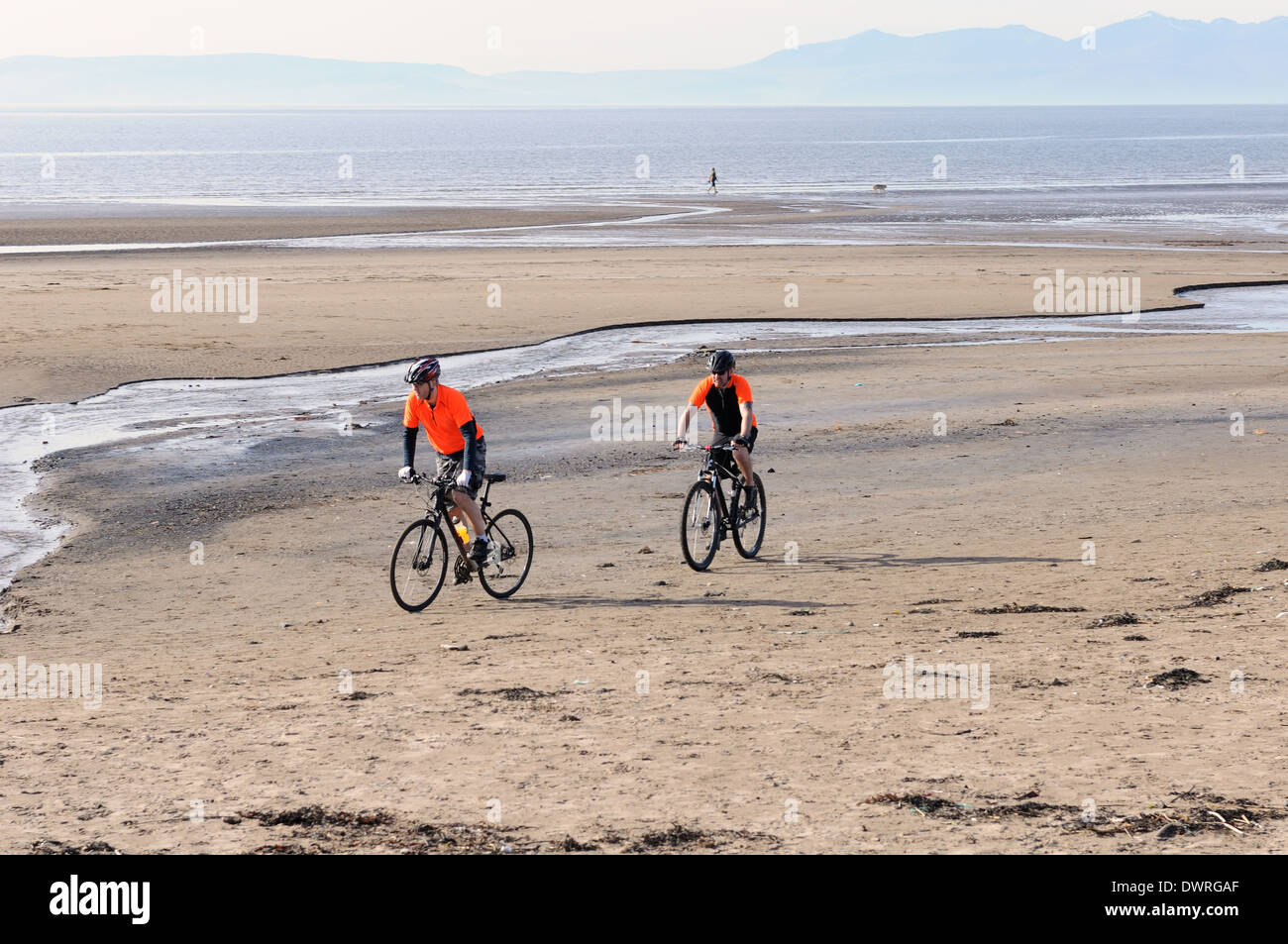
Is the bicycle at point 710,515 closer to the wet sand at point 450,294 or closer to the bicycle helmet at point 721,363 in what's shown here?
the bicycle helmet at point 721,363

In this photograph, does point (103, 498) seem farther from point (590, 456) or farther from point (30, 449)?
point (590, 456)

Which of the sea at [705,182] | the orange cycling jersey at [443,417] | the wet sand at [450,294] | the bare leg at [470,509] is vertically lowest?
the bare leg at [470,509]

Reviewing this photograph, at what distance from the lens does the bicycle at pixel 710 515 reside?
1207 centimetres

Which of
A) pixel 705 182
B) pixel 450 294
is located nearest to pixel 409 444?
pixel 450 294

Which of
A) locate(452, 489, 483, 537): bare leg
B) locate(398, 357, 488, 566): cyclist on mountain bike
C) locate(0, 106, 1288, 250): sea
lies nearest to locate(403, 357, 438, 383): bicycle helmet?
locate(398, 357, 488, 566): cyclist on mountain bike

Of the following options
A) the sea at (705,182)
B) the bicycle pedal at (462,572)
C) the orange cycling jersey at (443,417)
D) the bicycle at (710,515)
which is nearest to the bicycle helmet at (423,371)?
the orange cycling jersey at (443,417)

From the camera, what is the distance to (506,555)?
1148cm

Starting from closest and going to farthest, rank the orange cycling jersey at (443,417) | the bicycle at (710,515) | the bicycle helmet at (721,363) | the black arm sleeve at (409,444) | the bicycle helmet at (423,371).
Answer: the bicycle helmet at (423,371) → the orange cycling jersey at (443,417) → the black arm sleeve at (409,444) → the bicycle helmet at (721,363) → the bicycle at (710,515)

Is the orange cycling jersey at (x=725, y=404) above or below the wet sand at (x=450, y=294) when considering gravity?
below

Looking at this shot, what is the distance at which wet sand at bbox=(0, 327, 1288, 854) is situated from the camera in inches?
252

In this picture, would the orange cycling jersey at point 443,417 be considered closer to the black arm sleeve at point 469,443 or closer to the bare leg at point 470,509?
the black arm sleeve at point 469,443

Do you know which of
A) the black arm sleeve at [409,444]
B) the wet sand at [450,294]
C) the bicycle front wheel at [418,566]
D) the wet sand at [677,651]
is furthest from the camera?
Answer: the wet sand at [450,294]

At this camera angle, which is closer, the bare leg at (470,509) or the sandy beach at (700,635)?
the sandy beach at (700,635)

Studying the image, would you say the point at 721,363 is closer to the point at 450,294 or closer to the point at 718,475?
the point at 718,475
